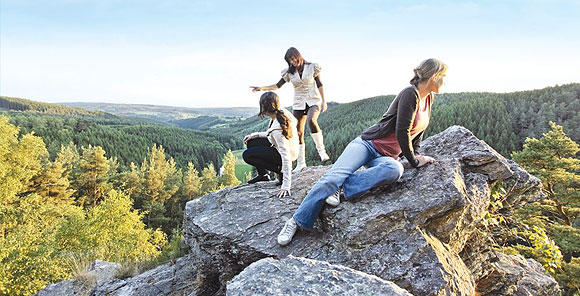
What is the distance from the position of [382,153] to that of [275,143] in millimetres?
2051

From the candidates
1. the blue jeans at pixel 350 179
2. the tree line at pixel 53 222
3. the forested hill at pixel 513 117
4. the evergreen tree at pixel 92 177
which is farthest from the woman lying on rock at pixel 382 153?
the forested hill at pixel 513 117

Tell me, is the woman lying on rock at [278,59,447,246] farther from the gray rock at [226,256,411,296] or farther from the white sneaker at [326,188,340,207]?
the gray rock at [226,256,411,296]

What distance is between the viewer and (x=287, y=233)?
467 cm

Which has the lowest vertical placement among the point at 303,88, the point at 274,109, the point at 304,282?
the point at 304,282

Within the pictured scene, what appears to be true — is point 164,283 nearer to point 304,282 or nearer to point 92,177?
point 304,282

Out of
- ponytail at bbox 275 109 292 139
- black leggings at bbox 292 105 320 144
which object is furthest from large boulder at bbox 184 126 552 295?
black leggings at bbox 292 105 320 144

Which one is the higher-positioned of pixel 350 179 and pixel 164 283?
pixel 350 179

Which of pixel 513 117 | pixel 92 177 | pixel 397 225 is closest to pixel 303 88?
pixel 397 225

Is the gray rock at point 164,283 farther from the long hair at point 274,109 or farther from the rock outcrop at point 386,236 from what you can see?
the long hair at point 274,109

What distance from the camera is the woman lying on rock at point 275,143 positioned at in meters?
5.55

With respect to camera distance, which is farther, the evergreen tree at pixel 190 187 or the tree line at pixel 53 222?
the evergreen tree at pixel 190 187

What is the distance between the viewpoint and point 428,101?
16.4 feet

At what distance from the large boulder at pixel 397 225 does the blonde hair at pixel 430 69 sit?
4.53 feet

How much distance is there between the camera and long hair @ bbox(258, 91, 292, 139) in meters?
5.50
